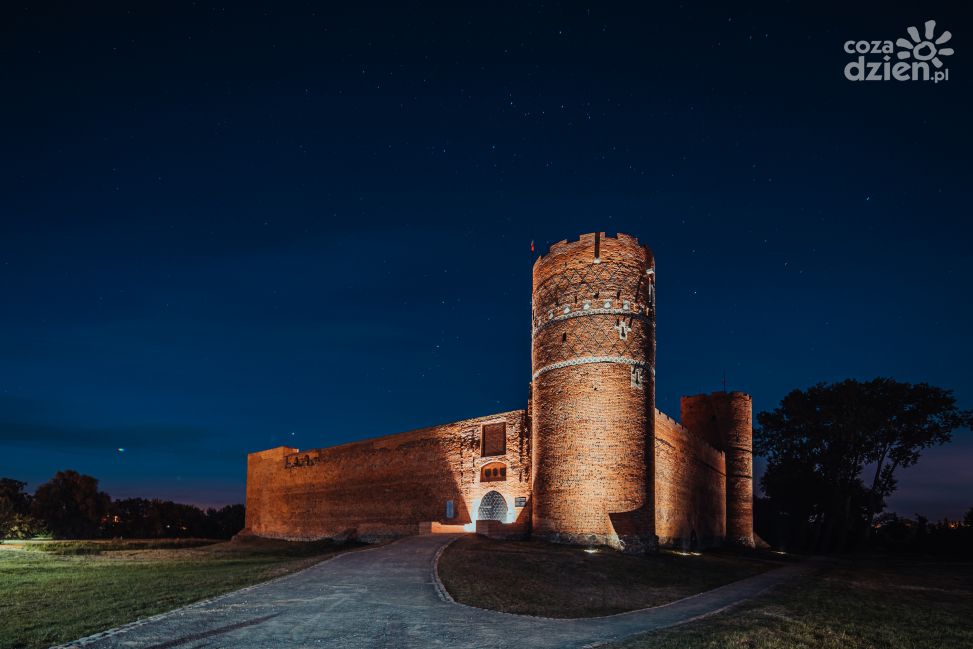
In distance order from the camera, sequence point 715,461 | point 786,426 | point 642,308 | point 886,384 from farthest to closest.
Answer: point 786,426, point 886,384, point 715,461, point 642,308

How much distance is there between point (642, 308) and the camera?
25203 millimetres

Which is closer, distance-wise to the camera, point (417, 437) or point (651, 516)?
point (651, 516)

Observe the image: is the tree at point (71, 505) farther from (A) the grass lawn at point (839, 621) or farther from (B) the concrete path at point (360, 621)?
(A) the grass lawn at point (839, 621)

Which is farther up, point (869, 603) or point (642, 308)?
point (642, 308)

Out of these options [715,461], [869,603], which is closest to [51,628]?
[869,603]

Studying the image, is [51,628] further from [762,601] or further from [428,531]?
[428,531]

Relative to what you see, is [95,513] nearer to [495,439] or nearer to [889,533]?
[495,439]

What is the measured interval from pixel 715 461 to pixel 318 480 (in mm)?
21462

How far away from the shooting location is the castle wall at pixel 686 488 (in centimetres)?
2920

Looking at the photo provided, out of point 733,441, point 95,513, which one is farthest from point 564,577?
point 95,513

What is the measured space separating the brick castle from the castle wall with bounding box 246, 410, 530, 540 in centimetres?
7

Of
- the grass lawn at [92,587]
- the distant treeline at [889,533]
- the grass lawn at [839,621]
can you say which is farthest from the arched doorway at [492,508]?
the distant treeline at [889,533]

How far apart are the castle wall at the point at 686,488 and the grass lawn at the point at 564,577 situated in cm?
625

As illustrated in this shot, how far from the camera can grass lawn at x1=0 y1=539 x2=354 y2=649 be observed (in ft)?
34.0
